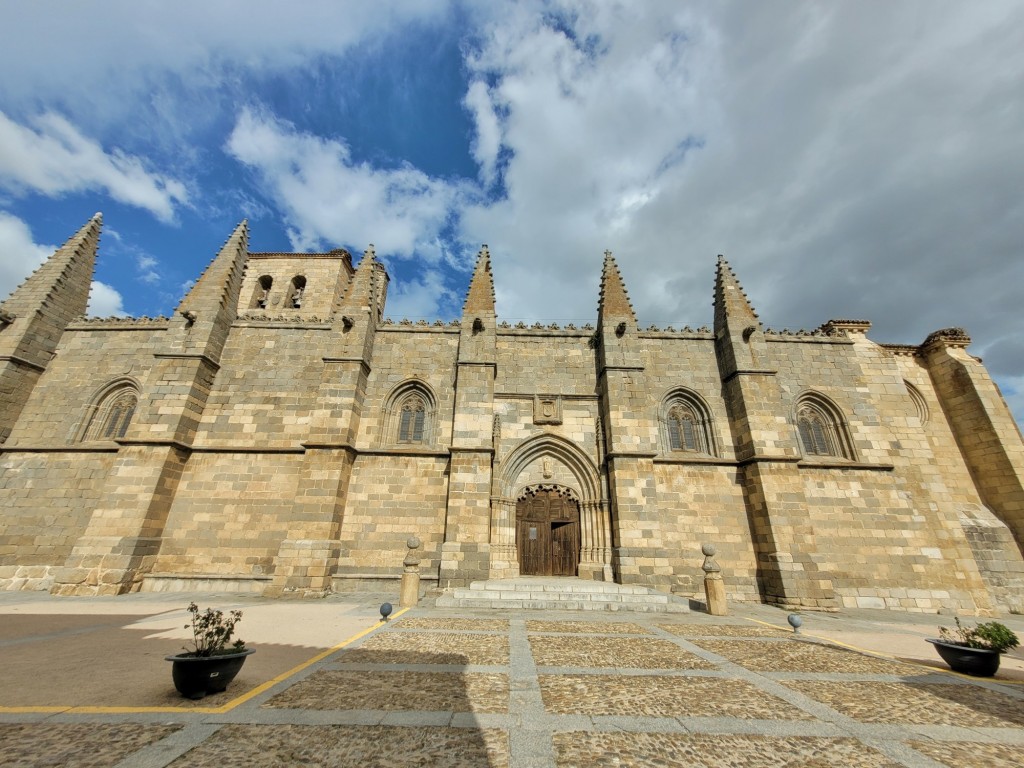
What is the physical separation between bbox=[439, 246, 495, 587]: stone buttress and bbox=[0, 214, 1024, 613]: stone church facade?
0.06 metres

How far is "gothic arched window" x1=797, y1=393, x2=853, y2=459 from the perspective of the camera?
1335 cm

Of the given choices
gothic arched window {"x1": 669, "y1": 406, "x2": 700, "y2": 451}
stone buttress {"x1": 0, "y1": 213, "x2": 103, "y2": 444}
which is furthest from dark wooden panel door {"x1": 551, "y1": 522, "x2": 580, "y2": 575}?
stone buttress {"x1": 0, "y1": 213, "x2": 103, "y2": 444}

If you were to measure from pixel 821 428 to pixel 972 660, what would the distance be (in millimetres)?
9885

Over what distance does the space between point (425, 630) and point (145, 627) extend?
499cm

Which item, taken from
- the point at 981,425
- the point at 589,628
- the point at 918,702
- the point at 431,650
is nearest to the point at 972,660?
the point at 918,702

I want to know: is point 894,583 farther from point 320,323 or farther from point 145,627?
point 320,323

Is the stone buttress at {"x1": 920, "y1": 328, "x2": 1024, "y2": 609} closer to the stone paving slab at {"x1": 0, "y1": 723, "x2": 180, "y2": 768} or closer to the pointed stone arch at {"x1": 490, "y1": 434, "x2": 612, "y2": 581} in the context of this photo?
the pointed stone arch at {"x1": 490, "y1": 434, "x2": 612, "y2": 581}

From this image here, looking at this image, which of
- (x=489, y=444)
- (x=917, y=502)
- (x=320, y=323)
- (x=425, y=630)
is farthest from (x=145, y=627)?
(x=917, y=502)

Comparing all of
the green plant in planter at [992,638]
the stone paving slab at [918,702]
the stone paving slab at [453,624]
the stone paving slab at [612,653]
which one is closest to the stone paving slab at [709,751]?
the stone paving slab at [918,702]

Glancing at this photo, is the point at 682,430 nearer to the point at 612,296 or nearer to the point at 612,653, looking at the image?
Result: the point at 612,296

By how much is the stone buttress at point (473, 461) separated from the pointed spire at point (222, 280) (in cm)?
889

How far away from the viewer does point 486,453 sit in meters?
11.9

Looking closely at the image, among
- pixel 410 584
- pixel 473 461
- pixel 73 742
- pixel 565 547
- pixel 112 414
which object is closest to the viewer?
pixel 73 742

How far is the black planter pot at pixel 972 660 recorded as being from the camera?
5242mm
